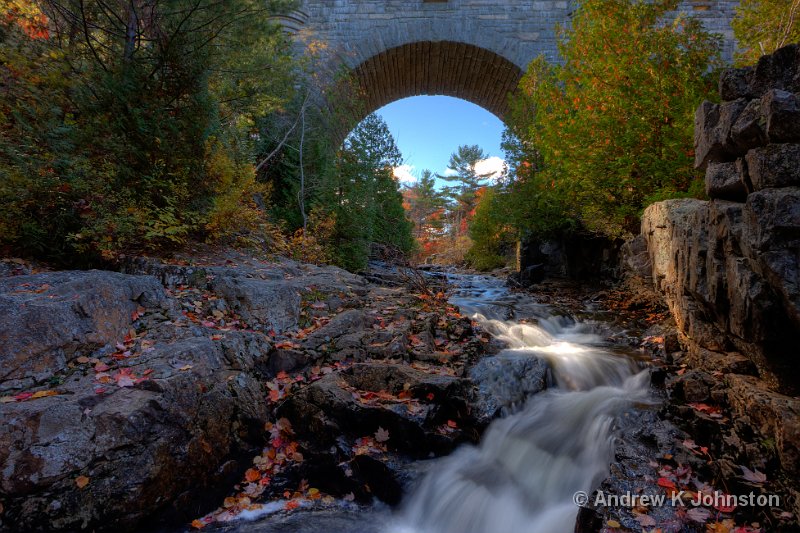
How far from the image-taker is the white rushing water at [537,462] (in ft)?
10.5

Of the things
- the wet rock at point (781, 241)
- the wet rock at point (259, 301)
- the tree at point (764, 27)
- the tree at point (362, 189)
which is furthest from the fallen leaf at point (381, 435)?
the tree at point (764, 27)

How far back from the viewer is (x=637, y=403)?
398 centimetres

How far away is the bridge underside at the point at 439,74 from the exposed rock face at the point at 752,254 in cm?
1289

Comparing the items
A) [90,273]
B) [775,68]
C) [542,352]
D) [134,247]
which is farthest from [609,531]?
[134,247]

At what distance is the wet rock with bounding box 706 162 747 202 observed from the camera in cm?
335

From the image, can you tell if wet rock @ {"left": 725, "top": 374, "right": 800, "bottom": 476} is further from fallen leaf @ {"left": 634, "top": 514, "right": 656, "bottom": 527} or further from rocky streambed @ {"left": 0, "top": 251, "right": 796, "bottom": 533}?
fallen leaf @ {"left": 634, "top": 514, "right": 656, "bottom": 527}

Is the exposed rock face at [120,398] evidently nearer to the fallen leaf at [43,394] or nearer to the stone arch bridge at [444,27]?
the fallen leaf at [43,394]

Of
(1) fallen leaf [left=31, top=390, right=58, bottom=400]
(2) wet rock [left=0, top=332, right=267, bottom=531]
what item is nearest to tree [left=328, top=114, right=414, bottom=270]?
(2) wet rock [left=0, top=332, right=267, bottom=531]

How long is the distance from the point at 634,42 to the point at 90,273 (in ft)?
32.5

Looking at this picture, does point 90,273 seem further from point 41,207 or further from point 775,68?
point 775,68

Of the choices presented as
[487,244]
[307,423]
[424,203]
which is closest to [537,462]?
[307,423]

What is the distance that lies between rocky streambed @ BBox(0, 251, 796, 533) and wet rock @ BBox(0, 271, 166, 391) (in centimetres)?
2

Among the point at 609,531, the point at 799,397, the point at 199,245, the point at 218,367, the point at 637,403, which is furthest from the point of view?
the point at 199,245

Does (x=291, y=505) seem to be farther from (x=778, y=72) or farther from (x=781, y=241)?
(x=778, y=72)
